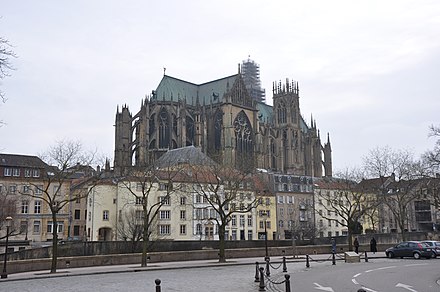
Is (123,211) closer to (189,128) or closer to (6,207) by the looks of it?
(6,207)

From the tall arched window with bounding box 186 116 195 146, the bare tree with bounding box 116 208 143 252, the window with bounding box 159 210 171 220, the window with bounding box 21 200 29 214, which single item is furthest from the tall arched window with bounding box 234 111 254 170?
the window with bounding box 21 200 29 214

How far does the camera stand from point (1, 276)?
961 inches

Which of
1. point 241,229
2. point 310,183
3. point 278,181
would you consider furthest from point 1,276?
point 310,183

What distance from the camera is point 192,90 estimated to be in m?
107

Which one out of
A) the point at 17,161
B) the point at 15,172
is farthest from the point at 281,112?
the point at 15,172

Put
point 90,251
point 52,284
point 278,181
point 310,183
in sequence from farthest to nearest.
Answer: point 310,183 < point 278,181 < point 90,251 < point 52,284

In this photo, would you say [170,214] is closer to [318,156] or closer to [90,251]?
[90,251]

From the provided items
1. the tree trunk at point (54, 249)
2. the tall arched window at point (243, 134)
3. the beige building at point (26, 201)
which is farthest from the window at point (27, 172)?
the tall arched window at point (243, 134)

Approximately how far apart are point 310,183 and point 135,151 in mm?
31369

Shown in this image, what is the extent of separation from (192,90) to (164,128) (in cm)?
1940

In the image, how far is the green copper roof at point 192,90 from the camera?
325 ft

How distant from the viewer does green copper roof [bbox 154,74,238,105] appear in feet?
325

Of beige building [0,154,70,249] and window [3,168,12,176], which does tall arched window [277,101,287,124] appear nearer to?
beige building [0,154,70,249]

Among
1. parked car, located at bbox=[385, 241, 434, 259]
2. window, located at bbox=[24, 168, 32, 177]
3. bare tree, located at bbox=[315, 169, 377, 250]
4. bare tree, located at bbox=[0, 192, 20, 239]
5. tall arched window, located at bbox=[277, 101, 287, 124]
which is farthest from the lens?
tall arched window, located at bbox=[277, 101, 287, 124]
